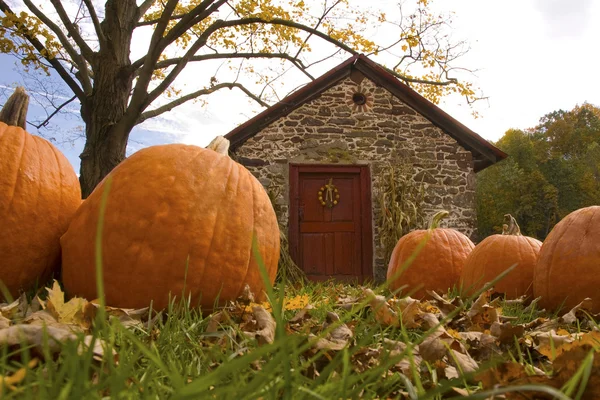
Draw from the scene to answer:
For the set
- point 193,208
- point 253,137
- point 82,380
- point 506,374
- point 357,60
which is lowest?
point 506,374

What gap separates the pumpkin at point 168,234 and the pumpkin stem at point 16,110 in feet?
2.25

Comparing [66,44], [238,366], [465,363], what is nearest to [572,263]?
[465,363]

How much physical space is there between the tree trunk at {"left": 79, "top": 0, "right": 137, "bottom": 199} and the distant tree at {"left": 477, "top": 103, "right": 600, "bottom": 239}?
2592cm

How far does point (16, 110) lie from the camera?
285 cm

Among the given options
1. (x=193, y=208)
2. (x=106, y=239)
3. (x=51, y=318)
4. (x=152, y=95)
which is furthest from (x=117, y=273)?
(x=152, y=95)

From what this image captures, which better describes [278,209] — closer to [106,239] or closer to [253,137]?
[253,137]

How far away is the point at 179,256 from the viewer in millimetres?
2412

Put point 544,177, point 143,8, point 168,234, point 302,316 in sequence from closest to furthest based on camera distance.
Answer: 1. point 302,316
2. point 168,234
3. point 143,8
4. point 544,177

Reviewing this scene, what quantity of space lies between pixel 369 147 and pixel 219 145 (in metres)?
9.17

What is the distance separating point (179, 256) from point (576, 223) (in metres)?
2.49

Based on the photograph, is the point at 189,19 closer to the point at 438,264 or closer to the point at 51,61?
the point at 51,61

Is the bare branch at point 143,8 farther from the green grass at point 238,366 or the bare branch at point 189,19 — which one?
the green grass at point 238,366

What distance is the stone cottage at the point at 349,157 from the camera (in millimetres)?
11555

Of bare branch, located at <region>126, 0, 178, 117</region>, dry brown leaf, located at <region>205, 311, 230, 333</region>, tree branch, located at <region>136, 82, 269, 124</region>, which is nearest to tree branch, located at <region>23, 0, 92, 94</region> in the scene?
tree branch, located at <region>136, 82, 269, 124</region>
